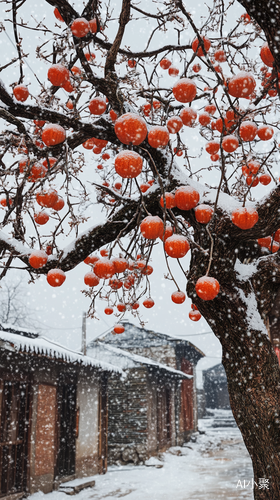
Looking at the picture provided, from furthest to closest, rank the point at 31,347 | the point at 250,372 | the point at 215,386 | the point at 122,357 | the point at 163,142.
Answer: the point at 215,386 < the point at 122,357 < the point at 31,347 < the point at 250,372 < the point at 163,142

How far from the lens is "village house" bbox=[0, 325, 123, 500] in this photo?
815 cm

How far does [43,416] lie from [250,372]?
25.7 ft

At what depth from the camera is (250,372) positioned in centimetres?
300

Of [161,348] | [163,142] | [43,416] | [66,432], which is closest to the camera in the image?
[163,142]

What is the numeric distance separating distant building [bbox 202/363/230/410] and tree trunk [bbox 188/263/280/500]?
4364cm

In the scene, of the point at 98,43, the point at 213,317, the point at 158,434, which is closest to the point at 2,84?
the point at 98,43

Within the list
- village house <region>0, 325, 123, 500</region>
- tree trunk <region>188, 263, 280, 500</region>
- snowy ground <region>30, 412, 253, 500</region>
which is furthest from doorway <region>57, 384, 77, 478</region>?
tree trunk <region>188, 263, 280, 500</region>

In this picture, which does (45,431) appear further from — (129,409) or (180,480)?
(129,409)

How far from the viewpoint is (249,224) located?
9.56ft

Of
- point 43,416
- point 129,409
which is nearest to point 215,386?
point 129,409

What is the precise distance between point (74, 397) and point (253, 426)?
949 cm

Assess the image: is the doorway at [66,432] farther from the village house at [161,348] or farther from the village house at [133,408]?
the village house at [161,348]

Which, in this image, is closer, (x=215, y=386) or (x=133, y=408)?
(x=133, y=408)

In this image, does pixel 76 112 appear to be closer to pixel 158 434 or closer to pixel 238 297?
pixel 238 297
